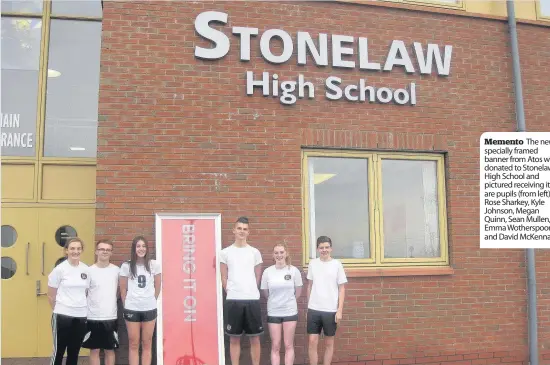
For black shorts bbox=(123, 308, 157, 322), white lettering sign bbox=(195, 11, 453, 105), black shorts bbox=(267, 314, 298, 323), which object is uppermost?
white lettering sign bbox=(195, 11, 453, 105)

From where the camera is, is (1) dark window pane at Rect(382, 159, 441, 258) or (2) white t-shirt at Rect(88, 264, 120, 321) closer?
(2) white t-shirt at Rect(88, 264, 120, 321)

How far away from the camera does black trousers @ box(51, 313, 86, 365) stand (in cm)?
606

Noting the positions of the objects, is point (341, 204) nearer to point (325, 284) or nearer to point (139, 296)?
point (325, 284)

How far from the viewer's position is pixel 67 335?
6.09 meters

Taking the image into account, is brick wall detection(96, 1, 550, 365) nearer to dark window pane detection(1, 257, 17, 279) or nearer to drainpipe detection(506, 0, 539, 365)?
drainpipe detection(506, 0, 539, 365)

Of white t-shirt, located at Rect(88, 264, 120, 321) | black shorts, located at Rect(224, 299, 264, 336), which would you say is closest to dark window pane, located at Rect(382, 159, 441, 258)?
black shorts, located at Rect(224, 299, 264, 336)

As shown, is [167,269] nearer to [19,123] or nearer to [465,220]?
[19,123]

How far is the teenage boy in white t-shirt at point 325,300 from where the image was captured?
6.77 m

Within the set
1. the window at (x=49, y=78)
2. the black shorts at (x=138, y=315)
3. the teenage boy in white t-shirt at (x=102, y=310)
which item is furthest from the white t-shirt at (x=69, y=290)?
the window at (x=49, y=78)

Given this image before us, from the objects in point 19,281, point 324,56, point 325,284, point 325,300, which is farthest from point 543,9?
point 19,281

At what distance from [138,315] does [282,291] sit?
1569 mm

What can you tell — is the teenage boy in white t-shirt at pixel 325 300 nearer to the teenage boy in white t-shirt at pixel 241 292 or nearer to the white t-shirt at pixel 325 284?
the white t-shirt at pixel 325 284

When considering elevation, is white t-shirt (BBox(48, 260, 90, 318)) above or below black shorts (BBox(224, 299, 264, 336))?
above

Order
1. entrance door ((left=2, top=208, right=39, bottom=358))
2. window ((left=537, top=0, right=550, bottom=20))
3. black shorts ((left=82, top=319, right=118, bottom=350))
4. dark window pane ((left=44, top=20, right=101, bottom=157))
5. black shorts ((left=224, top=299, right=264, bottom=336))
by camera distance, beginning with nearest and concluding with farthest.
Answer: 1. black shorts ((left=82, top=319, right=118, bottom=350))
2. black shorts ((left=224, top=299, right=264, bottom=336))
3. entrance door ((left=2, top=208, right=39, bottom=358))
4. dark window pane ((left=44, top=20, right=101, bottom=157))
5. window ((left=537, top=0, right=550, bottom=20))
